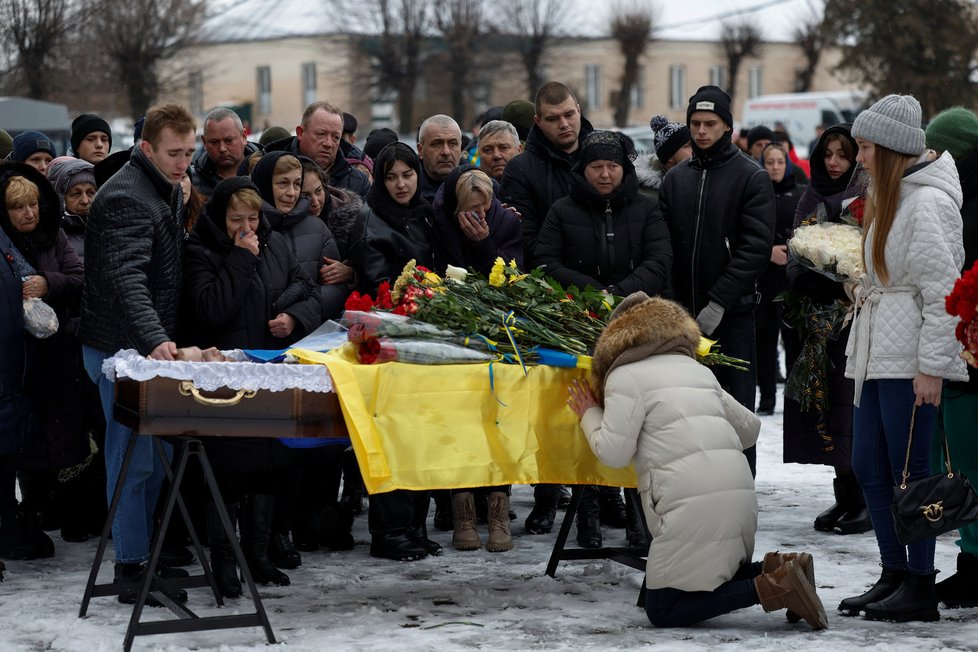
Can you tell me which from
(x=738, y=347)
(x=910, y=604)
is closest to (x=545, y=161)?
(x=738, y=347)

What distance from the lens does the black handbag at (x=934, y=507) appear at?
4.96 meters

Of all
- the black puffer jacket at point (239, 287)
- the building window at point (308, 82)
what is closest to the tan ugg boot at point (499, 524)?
the black puffer jacket at point (239, 287)

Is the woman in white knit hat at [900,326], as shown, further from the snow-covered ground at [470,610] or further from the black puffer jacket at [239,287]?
the black puffer jacket at [239,287]

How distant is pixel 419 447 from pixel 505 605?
→ 33.0 inches

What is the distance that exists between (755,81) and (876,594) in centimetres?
5037

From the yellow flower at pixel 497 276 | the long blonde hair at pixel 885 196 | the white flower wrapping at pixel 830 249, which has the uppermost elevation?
the long blonde hair at pixel 885 196

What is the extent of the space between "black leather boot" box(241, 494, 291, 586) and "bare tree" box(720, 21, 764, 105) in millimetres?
43036

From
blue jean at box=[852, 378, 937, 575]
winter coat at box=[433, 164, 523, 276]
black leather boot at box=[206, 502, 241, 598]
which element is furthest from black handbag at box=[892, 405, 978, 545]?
black leather boot at box=[206, 502, 241, 598]

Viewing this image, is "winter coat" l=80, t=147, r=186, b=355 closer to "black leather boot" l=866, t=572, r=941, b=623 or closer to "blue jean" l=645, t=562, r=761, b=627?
"blue jean" l=645, t=562, r=761, b=627

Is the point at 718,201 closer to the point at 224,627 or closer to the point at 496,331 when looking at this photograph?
the point at 496,331

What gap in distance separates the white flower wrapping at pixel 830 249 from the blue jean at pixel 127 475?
3.08 metres

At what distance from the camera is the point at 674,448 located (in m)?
5.03

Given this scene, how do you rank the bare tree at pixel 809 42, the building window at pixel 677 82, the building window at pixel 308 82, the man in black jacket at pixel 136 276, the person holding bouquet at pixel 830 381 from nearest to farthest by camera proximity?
the man in black jacket at pixel 136 276
the person holding bouquet at pixel 830 381
the bare tree at pixel 809 42
the building window at pixel 308 82
the building window at pixel 677 82

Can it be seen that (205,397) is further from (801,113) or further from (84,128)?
(801,113)
